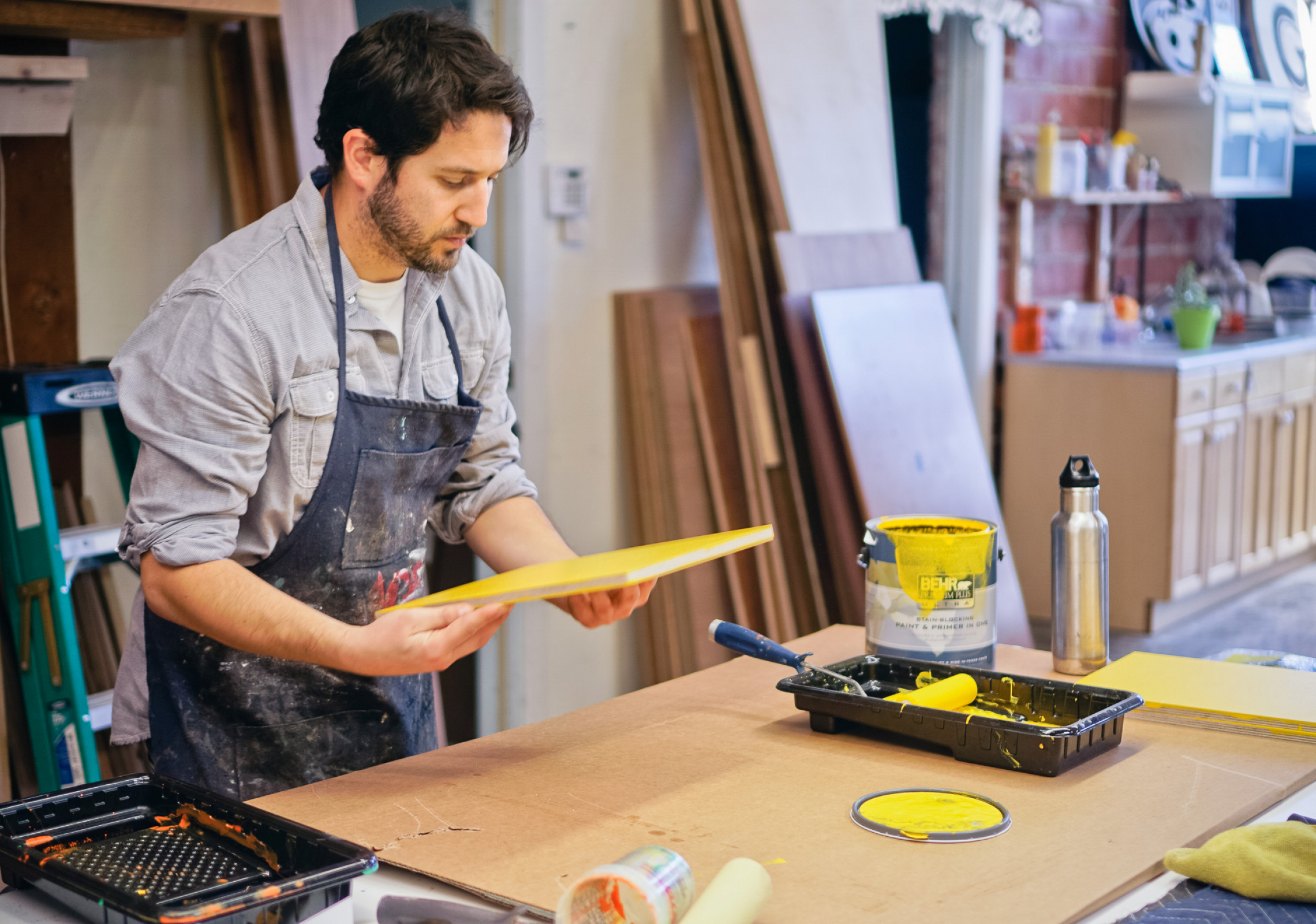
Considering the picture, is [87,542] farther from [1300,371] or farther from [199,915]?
[1300,371]

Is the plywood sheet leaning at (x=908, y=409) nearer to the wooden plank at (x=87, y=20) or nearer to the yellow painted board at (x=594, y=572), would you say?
the wooden plank at (x=87, y=20)

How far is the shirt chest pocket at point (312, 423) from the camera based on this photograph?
1.80 meters

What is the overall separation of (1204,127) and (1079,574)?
14.9 ft

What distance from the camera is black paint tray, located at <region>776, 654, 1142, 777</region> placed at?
60.9 inches

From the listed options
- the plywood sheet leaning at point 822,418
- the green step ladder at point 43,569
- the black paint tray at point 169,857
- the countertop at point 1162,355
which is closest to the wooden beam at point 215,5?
the green step ladder at point 43,569

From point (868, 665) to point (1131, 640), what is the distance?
3739mm

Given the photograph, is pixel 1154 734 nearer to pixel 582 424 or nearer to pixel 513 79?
pixel 513 79

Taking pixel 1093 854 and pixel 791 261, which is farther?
pixel 791 261

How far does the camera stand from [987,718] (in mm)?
1577

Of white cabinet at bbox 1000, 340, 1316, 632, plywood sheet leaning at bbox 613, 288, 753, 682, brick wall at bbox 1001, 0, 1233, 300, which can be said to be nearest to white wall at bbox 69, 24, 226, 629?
plywood sheet leaning at bbox 613, 288, 753, 682

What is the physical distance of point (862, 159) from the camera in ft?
13.5

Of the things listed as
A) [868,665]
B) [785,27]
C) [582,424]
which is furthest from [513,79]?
[785,27]

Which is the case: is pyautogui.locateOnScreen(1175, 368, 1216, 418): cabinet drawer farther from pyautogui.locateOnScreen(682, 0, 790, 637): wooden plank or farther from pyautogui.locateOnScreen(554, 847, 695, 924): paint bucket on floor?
pyautogui.locateOnScreen(554, 847, 695, 924): paint bucket on floor

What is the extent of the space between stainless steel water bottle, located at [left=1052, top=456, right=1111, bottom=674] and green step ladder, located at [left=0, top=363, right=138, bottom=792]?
1.80 meters
